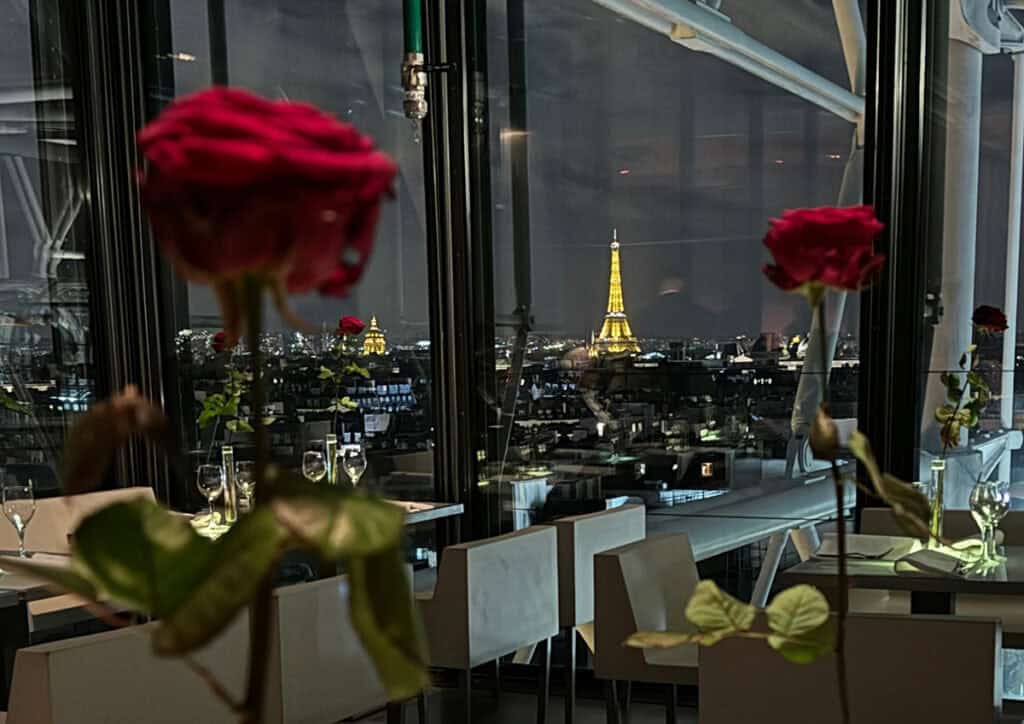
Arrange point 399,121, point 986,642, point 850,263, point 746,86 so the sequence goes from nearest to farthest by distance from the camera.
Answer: point 850,263 < point 986,642 < point 746,86 < point 399,121

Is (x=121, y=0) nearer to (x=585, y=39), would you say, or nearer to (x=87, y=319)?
(x=87, y=319)

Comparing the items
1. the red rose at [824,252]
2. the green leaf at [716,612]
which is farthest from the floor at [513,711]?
the red rose at [824,252]

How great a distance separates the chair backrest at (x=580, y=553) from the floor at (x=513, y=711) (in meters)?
0.58

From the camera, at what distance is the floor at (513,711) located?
13.4ft

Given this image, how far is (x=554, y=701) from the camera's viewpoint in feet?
14.5

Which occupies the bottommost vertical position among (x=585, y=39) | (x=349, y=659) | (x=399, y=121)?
(x=349, y=659)

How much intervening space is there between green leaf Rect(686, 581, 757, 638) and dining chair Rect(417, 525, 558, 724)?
8.03ft

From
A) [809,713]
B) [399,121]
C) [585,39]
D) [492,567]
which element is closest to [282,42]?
[399,121]

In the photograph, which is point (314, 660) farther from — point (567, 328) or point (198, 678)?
point (567, 328)

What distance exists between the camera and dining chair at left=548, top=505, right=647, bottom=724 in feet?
12.1

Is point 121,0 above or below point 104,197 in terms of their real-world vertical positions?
above

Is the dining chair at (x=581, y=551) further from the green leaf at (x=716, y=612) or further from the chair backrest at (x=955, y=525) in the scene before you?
the green leaf at (x=716, y=612)

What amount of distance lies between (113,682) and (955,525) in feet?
8.83

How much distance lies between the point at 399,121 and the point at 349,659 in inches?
108
